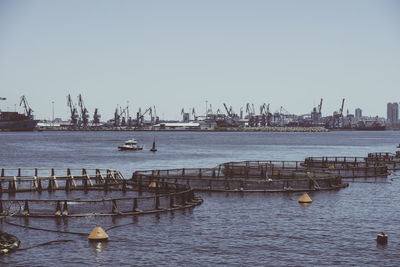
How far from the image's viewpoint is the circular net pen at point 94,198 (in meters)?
46.3

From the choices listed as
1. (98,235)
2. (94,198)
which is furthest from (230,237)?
(94,198)

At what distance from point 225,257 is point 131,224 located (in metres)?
11.3

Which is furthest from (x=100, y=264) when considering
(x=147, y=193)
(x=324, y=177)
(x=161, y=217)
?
(x=324, y=177)

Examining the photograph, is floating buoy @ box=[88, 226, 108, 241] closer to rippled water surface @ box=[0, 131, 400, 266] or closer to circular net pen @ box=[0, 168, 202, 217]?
rippled water surface @ box=[0, 131, 400, 266]

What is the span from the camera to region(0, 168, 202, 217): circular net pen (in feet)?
152

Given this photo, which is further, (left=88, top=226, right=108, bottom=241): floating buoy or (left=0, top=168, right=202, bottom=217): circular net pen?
(left=0, top=168, right=202, bottom=217): circular net pen

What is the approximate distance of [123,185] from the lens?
64125 mm

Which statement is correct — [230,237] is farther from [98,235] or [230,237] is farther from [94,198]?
[94,198]

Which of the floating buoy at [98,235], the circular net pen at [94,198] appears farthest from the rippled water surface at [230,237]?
the circular net pen at [94,198]

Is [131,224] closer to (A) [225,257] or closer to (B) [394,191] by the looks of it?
(A) [225,257]

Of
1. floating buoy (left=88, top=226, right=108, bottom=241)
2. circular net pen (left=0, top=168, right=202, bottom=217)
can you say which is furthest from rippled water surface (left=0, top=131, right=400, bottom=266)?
circular net pen (left=0, top=168, right=202, bottom=217)

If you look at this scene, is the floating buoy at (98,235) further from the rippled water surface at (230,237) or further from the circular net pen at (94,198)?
the circular net pen at (94,198)

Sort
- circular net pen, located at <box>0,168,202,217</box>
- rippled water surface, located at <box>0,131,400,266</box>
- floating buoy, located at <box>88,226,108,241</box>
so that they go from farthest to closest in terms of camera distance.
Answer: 1. circular net pen, located at <box>0,168,202,217</box>
2. floating buoy, located at <box>88,226,108,241</box>
3. rippled water surface, located at <box>0,131,400,266</box>

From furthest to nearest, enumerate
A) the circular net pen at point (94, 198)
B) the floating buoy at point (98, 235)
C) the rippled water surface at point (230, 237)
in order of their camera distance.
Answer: the circular net pen at point (94, 198), the floating buoy at point (98, 235), the rippled water surface at point (230, 237)
